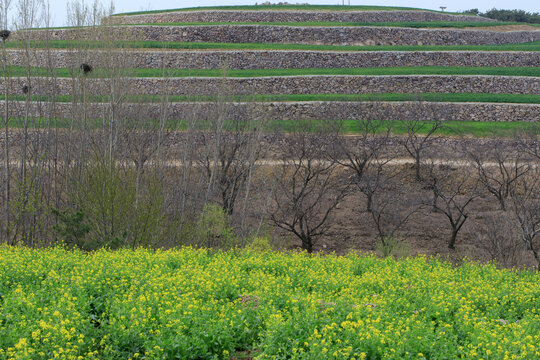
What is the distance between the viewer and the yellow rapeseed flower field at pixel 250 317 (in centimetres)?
642

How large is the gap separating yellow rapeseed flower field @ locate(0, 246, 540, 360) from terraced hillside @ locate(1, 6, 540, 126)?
575 inches

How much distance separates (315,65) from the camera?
43094 mm

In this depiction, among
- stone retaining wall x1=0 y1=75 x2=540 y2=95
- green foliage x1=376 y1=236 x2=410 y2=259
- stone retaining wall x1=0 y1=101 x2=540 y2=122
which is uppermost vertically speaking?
stone retaining wall x1=0 y1=75 x2=540 y2=95

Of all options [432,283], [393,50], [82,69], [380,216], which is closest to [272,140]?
[380,216]

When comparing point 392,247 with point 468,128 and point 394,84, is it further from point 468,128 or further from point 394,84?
point 394,84

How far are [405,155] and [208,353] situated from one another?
2819cm

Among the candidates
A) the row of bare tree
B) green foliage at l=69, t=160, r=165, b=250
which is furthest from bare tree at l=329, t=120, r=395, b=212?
green foliage at l=69, t=160, r=165, b=250

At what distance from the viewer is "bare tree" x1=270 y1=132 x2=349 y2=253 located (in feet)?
90.6

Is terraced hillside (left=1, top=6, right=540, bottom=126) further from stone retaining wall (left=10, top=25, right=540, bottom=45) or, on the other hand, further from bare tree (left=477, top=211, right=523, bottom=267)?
bare tree (left=477, top=211, right=523, bottom=267)

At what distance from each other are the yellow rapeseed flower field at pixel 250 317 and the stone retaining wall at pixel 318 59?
32.1 metres

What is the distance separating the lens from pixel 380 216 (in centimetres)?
2816

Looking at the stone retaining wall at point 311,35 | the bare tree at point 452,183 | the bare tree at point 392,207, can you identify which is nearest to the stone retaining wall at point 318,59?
the stone retaining wall at point 311,35

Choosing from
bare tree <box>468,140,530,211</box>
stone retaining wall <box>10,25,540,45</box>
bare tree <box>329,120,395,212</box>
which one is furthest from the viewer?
stone retaining wall <box>10,25,540,45</box>

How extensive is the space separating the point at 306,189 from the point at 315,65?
53.3 feet
